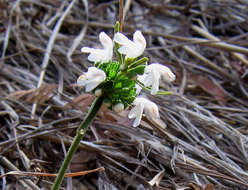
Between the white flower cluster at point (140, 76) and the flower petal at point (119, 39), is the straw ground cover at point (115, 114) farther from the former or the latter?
the flower petal at point (119, 39)

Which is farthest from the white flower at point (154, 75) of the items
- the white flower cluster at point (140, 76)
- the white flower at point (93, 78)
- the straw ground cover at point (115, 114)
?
the straw ground cover at point (115, 114)

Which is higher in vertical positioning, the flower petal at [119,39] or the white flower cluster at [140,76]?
the flower petal at [119,39]

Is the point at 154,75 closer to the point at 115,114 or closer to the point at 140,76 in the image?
the point at 140,76

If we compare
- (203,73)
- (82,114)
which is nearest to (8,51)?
(82,114)

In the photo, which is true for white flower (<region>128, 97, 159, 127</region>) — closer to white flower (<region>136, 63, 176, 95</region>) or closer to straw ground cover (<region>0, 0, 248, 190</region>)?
white flower (<region>136, 63, 176, 95</region>)

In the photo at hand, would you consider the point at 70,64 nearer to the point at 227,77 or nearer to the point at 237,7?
the point at 227,77

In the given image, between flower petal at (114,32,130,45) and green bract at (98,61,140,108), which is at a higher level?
flower petal at (114,32,130,45)

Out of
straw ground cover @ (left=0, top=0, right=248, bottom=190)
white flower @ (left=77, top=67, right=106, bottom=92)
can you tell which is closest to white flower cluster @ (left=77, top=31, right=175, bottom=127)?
white flower @ (left=77, top=67, right=106, bottom=92)
